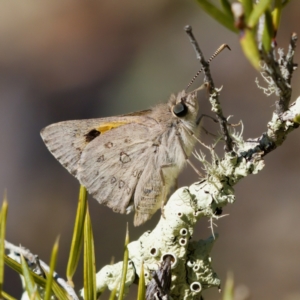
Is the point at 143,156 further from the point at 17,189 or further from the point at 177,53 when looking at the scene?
the point at 177,53

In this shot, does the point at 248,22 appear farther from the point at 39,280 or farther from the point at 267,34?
the point at 39,280

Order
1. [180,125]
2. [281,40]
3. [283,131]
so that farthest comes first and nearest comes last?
[281,40], [180,125], [283,131]

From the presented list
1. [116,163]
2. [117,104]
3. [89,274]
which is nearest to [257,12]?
[89,274]

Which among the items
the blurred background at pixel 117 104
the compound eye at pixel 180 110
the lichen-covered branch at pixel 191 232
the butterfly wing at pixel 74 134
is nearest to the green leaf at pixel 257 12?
the lichen-covered branch at pixel 191 232

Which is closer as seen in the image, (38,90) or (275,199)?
(275,199)

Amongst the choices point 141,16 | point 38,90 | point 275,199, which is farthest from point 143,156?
point 141,16

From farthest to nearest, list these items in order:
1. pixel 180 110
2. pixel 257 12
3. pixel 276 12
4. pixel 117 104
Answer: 1. pixel 117 104
2. pixel 180 110
3. pixel 276 12
4. pixel 257 12
